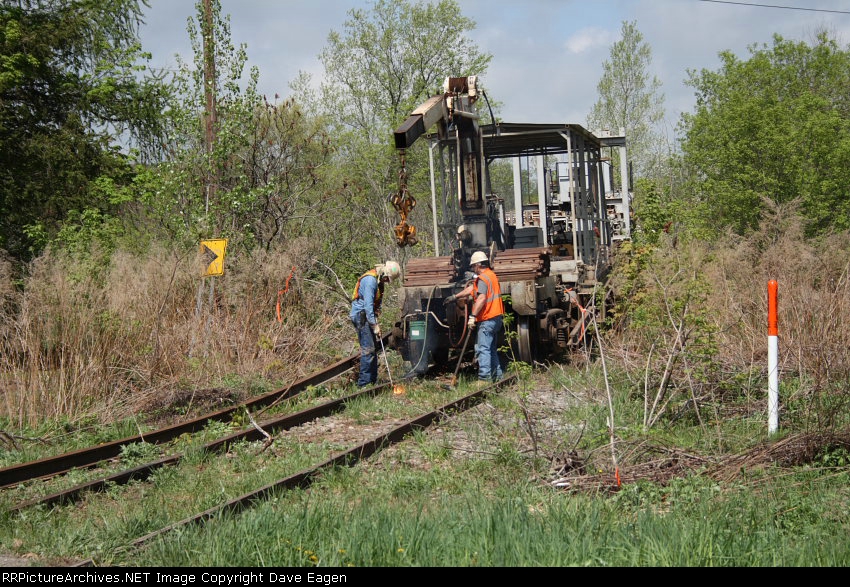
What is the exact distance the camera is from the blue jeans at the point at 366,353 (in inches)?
479

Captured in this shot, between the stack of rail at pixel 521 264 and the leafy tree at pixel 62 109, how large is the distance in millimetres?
11321

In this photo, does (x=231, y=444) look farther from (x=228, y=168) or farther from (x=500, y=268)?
(x=228, y=168)

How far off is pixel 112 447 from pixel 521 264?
21.0 ft

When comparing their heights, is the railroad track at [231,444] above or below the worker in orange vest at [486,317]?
below

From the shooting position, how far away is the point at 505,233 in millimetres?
15180

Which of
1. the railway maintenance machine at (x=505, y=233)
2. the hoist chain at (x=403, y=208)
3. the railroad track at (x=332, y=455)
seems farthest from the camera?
the railway maintenance machine at (x=505, y=233)

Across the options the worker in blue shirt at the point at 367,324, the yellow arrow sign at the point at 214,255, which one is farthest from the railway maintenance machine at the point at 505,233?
the yellow arrow sign at the point at 214,255

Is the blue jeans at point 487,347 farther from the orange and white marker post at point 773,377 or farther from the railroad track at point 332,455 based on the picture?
the orange and white marker post at point 773,377

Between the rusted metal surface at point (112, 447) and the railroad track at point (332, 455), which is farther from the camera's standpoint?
the rusted metal surface at point (112, 447)

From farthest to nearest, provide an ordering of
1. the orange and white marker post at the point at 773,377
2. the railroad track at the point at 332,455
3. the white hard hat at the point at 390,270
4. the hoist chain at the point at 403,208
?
the white hard hat at the point at 390,270 → the hoist chain at the point at 403,208 → the orange and white marker post at the point at 773,377 → the railroad track at the point at 332,455

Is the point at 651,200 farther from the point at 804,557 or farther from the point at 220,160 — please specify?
the point at 804,557

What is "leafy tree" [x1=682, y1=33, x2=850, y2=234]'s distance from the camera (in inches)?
770
